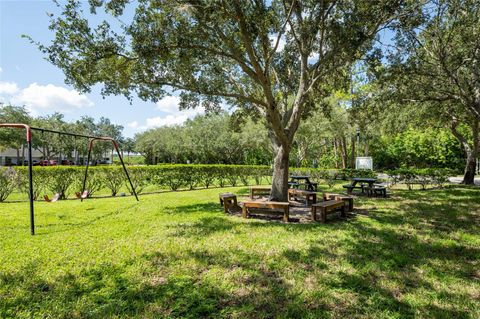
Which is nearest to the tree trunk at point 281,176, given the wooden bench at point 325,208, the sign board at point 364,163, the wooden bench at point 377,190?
the wooden bench at point 325,208

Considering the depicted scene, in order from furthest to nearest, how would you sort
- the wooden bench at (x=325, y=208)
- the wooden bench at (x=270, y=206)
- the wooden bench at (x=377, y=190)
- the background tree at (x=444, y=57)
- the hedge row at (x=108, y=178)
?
the wooden bench at (x=377, y=190), the hedge row at (x=108, y=178), the background tree at (x=444, y=57), the wooden bench at (x=270, y=206), the wooden bench at (x=325, y=208)

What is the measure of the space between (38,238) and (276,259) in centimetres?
472

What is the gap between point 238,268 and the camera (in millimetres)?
3916

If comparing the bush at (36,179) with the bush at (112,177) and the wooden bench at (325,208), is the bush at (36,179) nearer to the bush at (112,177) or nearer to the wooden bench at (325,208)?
the bush at (112,177)

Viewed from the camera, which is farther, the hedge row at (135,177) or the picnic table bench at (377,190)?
the picnic table bench at (377,190)

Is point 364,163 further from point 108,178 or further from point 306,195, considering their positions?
point 108,178

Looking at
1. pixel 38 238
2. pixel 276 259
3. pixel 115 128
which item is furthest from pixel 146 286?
pixel 115 128

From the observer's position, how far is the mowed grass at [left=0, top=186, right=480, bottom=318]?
297 cm

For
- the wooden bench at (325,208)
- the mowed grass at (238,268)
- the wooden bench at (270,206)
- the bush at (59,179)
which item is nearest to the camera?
the mowed grass at (238,268)

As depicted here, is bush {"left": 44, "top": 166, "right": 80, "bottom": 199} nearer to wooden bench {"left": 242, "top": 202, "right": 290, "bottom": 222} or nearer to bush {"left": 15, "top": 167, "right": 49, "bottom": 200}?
bush {"left": 15, "top": 167, "right": 49, "bottom": 200}

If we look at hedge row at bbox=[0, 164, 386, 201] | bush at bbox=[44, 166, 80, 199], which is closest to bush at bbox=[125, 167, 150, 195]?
hedge row at bbox=[0, 164, 386, 201]

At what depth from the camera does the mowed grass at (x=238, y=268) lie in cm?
297

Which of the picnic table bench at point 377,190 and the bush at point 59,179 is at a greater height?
the bush at point 59,179

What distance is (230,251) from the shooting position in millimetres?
4578
